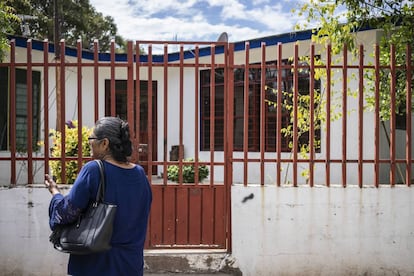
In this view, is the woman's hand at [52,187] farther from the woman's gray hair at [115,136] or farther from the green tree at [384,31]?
the green tree at [384,31]

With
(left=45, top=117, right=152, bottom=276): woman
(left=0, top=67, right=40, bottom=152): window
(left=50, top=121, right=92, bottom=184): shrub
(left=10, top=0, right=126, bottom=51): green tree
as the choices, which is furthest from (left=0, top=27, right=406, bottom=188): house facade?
(left=10, top=0, right=126, bottom=51): green tree

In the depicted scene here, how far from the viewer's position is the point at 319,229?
4.63 meters

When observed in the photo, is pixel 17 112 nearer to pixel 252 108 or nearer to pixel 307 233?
pixel 252 108

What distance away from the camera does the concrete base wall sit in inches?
182

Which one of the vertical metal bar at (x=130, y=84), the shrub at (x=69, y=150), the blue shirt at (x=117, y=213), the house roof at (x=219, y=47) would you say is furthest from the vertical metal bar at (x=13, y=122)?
the house roof at (x=219, y=47)

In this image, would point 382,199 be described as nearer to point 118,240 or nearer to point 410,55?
point 410,55

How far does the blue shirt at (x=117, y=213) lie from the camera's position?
2510 mm

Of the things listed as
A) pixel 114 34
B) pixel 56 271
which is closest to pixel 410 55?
pixel 56 271

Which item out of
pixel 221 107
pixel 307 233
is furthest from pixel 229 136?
pixel 221 107

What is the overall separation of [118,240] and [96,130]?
63 centimetres

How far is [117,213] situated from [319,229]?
266cm

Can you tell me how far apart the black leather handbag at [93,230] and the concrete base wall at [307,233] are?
7.22ft

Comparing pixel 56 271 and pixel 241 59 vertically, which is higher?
pixel 241 59

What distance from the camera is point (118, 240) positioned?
259 centimetres
